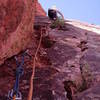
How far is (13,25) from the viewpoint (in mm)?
6969

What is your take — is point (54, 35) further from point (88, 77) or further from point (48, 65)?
point (88, 77)

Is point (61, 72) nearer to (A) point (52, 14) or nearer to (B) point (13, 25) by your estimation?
(B) point (13, 25)

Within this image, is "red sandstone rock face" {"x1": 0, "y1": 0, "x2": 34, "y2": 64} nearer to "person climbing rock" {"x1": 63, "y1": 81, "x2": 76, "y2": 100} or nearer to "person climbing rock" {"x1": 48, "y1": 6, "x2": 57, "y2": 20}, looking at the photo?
"person climbing rock" {"x1": 63, "y1": 81, "x2": 76, "y2": 100}

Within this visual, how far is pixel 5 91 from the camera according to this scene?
6125mm

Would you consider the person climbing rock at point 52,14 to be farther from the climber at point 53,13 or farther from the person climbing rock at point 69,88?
the person climbing rock at point 69,88

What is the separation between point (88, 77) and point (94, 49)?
2.73 m

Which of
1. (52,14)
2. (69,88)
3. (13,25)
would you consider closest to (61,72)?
(69,88)

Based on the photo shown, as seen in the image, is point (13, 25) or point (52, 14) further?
point (52, 14)

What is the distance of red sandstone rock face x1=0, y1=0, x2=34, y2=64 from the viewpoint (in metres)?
6.47

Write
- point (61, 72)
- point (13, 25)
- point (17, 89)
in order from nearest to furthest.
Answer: point (17, 89) < point (13, 25) < point (61, 72)

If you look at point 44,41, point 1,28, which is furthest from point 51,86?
point 44,41

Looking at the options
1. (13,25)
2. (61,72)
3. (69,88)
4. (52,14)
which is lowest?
(69,88)

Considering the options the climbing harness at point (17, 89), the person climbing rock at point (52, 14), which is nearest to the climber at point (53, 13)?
the person climbing rock at point (52, 14)

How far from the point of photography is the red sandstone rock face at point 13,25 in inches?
255
